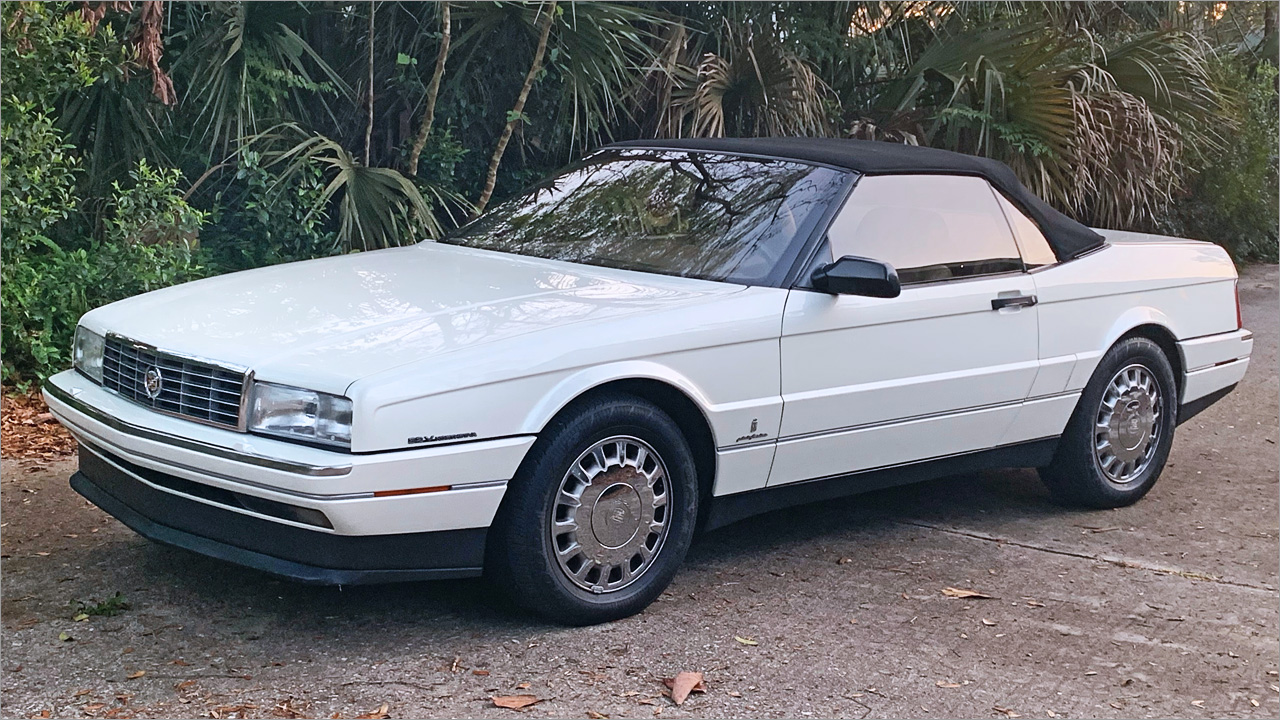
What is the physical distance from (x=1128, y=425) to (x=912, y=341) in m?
1.47

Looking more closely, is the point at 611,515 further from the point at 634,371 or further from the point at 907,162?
the point at 907,162

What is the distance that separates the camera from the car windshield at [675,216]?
15.4 feet

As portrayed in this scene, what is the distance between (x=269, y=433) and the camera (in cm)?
368

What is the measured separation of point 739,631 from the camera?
13.6ft

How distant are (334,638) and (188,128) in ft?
17.4

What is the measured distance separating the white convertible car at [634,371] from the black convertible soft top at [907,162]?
2cm

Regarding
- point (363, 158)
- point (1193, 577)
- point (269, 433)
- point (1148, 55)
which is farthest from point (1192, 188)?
point (269, 433)

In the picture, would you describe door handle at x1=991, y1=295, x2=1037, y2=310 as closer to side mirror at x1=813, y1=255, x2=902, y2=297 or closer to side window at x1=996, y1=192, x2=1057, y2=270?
side window at x1=996, y1=192, x2=1057, y2=270

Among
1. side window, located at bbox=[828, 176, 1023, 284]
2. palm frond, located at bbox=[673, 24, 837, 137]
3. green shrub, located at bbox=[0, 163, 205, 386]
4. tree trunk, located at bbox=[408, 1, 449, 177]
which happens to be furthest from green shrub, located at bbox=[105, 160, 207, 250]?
side window, located at bbox=[828, 176, 1023, 284]

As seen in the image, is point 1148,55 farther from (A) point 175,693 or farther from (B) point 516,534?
(A) point 175,693

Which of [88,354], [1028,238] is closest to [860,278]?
[1028,238]

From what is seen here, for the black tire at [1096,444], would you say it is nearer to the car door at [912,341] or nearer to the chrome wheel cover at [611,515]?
the car door at [912,341]

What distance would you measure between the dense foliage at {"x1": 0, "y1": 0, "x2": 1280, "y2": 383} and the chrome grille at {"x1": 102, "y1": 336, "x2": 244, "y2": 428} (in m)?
2.94

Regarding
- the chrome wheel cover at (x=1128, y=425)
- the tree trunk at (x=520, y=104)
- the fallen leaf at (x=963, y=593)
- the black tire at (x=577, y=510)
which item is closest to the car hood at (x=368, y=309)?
the black tire at (x=577, y=510)
